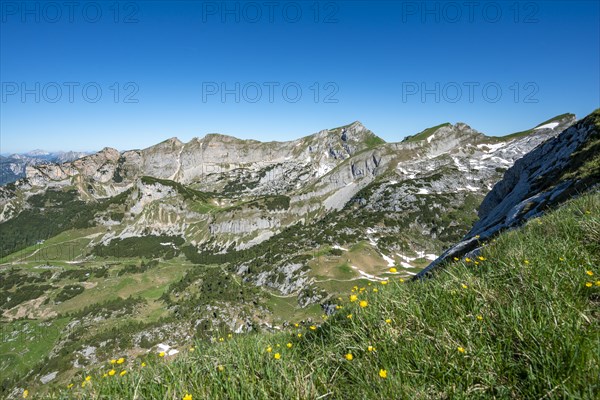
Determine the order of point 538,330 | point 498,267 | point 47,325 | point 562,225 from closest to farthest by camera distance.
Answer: point 538,330 → point 498,267 → point 562,225 → point 47,325

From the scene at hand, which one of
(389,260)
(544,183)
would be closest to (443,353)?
(544,183)

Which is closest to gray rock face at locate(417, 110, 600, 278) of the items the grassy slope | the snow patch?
the grassy slope

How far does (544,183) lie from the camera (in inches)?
1140

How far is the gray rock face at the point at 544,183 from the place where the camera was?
1717cm

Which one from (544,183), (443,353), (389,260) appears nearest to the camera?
(443,353)

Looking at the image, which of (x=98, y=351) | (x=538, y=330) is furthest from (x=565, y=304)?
(x=98, y=351)

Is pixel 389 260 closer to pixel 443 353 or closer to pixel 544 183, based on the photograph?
pixel 544 183

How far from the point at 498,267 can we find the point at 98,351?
13407 centimetres

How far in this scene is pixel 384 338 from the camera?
13.1 ft

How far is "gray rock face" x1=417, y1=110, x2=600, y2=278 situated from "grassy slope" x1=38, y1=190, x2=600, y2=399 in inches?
255

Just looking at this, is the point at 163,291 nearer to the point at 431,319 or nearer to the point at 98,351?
the point at 98,351

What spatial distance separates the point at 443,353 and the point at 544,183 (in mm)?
34398

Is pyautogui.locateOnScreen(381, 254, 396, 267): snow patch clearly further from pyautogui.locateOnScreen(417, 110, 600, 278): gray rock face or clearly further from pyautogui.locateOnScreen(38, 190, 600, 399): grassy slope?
pyautogui.locateOnScreen(38, 190, 600, 399): grassy slope

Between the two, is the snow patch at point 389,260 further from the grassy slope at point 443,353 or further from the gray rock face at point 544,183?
the grassy slope at point 443,353
